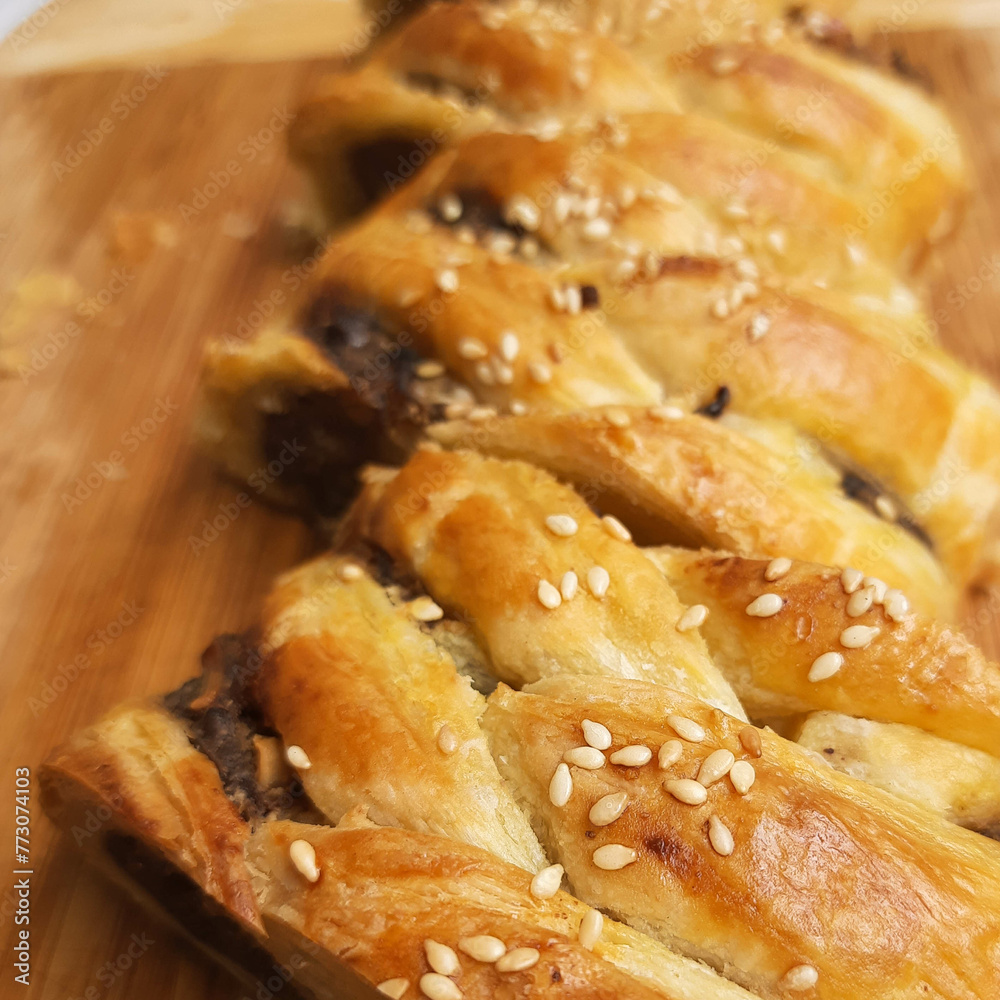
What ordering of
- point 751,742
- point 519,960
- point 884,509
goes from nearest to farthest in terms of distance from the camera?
point 519,960 < point 751,742 < point 884,509

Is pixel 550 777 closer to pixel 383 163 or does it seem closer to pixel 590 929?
pixel 590 929

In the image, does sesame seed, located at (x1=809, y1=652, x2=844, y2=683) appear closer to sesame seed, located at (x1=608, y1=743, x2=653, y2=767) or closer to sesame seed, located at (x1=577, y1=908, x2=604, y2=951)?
sesame seed, located at (x1=608, y1=743, x2=653, y2=767)

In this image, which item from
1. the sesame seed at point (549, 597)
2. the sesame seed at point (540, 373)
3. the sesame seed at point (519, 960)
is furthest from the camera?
the sesame seed at point (540, 373)

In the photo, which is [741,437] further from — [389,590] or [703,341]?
[389,590]

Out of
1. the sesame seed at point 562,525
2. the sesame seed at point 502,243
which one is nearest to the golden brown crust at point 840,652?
the sesame seed at point 562,525

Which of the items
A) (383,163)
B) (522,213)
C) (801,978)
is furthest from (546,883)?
(383,163)

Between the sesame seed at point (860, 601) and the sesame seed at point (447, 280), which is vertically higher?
the sesame seed at point (447, 280)

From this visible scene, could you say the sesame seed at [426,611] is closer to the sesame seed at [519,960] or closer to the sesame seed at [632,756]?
the sesame seed at [632,756]

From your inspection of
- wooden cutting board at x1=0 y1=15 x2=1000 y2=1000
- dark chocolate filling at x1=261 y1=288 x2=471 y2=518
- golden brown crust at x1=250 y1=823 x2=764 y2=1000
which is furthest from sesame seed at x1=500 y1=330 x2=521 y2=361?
golden brown crust at x1=250 y1=823 x2=764 y2=1000
